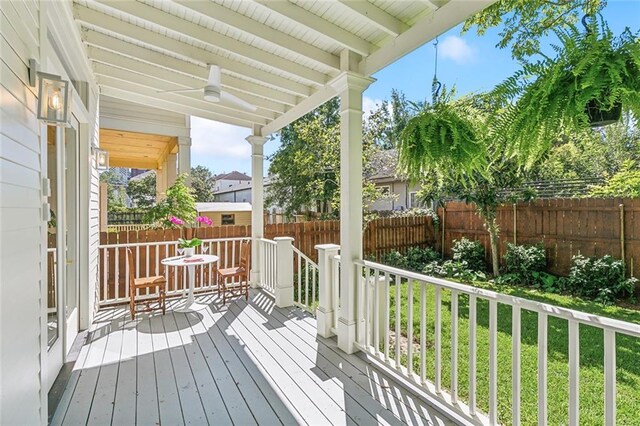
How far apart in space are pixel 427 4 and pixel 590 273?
218 inches

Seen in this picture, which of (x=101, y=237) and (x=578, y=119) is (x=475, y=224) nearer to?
(x=578, y=119)

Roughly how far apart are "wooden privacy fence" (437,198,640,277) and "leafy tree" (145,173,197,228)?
20.5ft

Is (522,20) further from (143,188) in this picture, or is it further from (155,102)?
(143,188)

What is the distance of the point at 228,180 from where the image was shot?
32062 millimetres

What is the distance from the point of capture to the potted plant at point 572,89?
1.11m

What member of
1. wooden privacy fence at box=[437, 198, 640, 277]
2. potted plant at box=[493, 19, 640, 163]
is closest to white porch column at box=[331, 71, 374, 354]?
potted plant at box=[493, 19, 640, 163]

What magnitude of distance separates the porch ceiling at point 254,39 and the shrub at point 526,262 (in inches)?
207

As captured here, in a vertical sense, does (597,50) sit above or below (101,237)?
above

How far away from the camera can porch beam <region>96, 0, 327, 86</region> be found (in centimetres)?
249

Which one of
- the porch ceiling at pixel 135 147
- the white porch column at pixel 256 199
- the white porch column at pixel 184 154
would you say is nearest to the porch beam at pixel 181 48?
the white porch column at pixel 256 199

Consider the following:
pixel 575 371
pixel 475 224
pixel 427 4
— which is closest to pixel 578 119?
pixel 575 371

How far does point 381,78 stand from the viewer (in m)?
3.12

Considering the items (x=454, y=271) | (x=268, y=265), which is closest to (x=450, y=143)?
(x=268, y=265)

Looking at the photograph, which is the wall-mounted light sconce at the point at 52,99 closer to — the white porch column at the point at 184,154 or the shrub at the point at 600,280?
the white porch column at the point at 184,154
